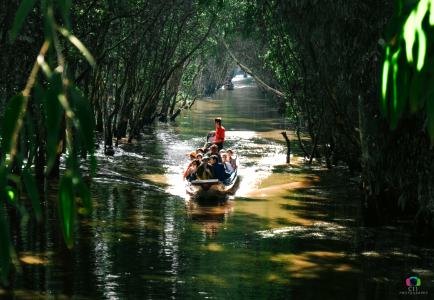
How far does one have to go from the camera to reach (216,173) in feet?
55.1

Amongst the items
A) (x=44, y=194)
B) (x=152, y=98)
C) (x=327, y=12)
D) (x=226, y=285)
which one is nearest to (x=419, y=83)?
(x=226, y=285)

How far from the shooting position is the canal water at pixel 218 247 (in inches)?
355

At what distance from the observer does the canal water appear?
29.6ft

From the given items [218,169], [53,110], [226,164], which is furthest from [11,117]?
[226,164]

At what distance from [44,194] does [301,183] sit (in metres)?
8.63

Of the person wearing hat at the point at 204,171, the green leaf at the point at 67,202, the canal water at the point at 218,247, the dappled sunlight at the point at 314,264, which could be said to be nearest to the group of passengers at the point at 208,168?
the person wearing hat at the point at 204,171

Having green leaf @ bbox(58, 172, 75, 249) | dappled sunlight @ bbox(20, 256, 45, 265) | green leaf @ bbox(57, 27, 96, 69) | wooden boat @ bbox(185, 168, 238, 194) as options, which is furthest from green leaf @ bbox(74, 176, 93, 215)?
wooden boat @ bbox(185, 168, 238, 194)

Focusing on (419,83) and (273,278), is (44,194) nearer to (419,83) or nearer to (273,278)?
(273,278)

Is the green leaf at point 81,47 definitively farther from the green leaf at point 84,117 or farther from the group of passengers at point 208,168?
the group of passengers at point 208,168

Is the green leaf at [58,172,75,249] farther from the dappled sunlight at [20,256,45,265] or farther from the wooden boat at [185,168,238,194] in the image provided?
the wooden boat at [185,168,238,194]

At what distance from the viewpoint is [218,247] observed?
11.4m

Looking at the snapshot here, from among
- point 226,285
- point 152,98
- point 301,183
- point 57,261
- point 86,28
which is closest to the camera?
point 226,285

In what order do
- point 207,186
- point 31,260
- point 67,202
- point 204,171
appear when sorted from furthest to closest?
point 204,171
point 207,186
point 31,260
point 67,202

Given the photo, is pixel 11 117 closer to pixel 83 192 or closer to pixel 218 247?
pixel 83 192
